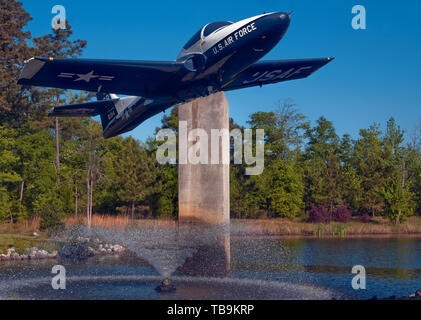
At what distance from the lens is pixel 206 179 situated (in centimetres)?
2484

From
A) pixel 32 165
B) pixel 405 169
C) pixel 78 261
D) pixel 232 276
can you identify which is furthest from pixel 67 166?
pixel 405 169

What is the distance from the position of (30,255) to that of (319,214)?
3854cm

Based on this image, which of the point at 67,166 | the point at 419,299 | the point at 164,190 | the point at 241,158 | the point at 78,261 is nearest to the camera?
the point at 419,299

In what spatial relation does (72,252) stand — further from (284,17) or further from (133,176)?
(133,176)

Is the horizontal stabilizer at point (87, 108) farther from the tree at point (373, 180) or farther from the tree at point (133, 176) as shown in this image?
the tree at point (373, 180)

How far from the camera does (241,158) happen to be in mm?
67812

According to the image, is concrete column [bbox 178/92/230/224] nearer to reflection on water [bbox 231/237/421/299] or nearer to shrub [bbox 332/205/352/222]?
reflection on water [bbox 231/237/421/299]

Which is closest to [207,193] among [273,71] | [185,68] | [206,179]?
[206,179]

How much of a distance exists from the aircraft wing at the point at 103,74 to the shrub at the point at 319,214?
44226 mm

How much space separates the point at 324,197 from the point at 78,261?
127 feet

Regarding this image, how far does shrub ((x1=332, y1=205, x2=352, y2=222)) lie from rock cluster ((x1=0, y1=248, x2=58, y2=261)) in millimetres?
39564

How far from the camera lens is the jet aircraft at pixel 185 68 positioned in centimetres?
1720

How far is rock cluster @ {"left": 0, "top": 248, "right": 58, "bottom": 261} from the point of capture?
101 ft

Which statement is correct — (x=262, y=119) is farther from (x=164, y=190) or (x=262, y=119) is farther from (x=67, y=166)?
(x=67, y=166)
